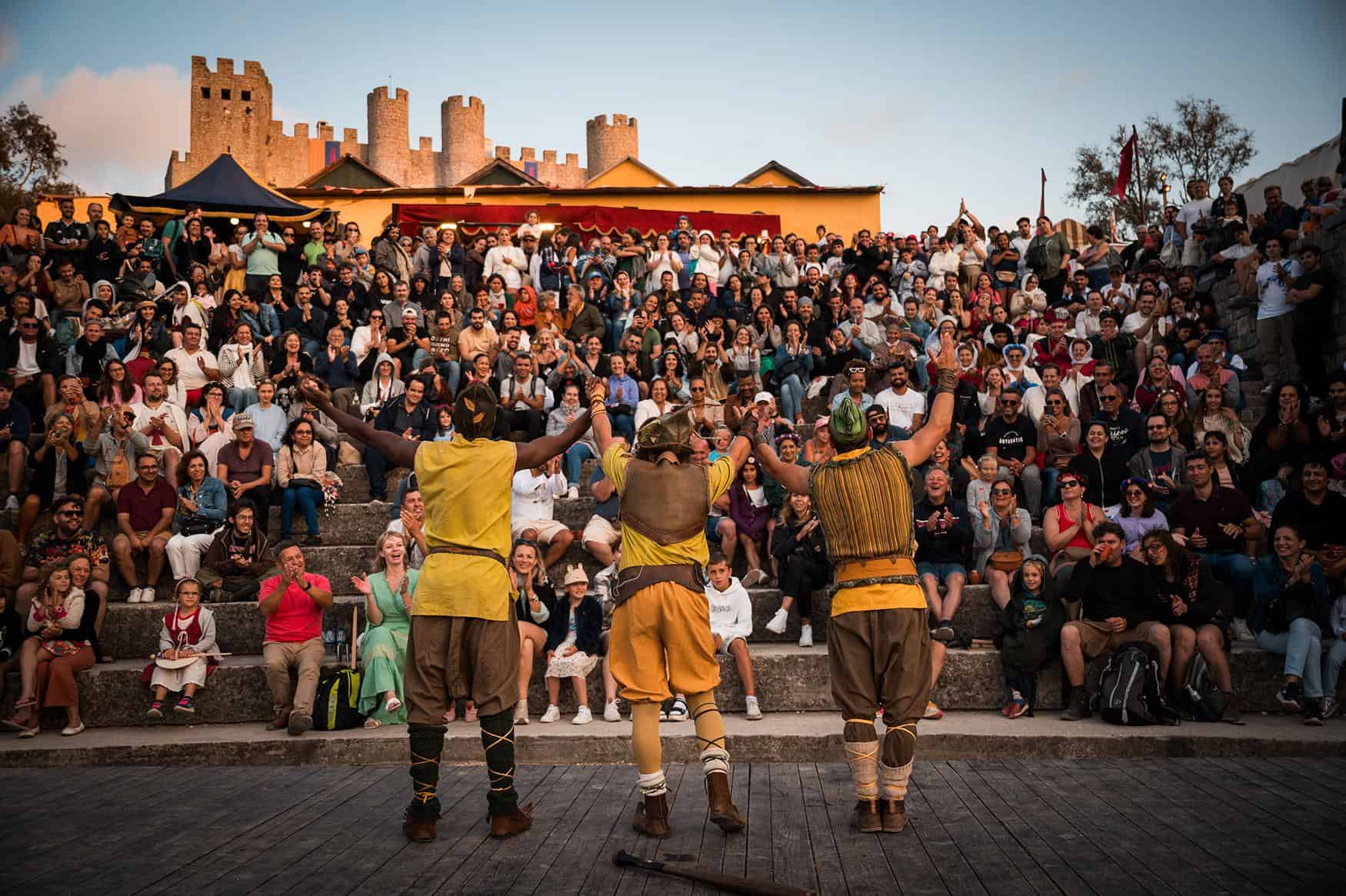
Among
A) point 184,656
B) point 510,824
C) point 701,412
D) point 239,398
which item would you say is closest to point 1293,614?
point 701,412

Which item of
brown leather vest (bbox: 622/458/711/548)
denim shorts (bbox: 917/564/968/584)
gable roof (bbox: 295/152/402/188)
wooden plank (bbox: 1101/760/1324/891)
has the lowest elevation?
wooden plank (bbox: 1101/760/1324/891)

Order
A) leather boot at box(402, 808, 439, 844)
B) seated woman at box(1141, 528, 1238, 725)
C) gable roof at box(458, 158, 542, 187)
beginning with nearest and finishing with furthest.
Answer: leather boot at box(402, 808, 439, 844) < seated woman at box(1141, 528, 1238, 725) < gable roof at box(458, 158, 542, 187)

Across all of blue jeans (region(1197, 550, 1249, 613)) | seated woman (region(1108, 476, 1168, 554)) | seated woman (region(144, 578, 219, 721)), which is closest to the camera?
seated woman (region(144, 578, 219, 721))

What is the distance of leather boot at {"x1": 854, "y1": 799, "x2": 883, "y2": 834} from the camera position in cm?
490

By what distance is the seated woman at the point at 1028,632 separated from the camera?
751cm

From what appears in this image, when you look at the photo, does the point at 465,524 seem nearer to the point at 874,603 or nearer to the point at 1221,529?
the point at 874,603

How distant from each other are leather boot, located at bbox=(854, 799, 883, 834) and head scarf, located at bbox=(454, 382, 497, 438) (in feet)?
8.46

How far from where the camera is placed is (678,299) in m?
14.7

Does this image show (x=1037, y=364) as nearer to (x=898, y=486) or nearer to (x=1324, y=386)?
(x=1324, y=386)

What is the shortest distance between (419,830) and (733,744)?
100.0 inches

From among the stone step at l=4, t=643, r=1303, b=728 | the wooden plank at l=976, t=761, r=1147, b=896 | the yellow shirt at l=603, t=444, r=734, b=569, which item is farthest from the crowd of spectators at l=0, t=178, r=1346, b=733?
the yellow shirt at l=603, t=444, r=734, b=569

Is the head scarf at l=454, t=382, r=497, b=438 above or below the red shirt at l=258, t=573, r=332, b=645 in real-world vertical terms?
above

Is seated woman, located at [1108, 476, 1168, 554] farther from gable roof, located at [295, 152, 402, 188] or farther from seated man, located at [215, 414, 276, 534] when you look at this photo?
gable roof, located at [295, 152, 402, 188]

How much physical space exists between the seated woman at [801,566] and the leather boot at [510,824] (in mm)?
3576
